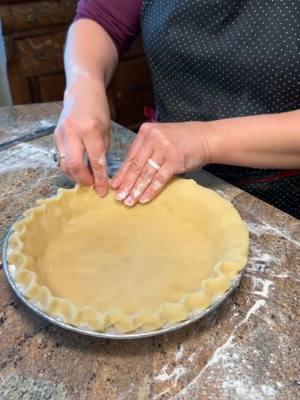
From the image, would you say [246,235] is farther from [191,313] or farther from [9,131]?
[9,131]

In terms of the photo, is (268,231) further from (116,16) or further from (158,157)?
(116,16)

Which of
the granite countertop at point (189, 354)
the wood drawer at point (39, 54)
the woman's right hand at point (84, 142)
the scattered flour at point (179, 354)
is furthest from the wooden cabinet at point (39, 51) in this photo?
the scattered flour at point (179, 354)

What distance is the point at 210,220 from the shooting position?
0.78m

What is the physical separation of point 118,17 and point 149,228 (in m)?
0.59

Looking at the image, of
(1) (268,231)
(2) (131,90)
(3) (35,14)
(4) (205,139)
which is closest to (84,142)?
(4) (205,139)

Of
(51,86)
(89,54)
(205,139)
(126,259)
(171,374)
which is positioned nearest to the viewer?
(171,374)

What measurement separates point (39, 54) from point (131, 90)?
1.67 ft

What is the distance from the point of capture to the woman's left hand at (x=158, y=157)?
2.67ft

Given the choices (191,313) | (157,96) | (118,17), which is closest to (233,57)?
(157,96)

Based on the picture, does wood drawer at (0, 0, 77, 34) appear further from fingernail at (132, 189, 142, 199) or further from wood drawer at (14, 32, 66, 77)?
fingernail at (132, 189, 142, 199)

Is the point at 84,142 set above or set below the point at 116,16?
below

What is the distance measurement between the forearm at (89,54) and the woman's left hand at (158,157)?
258 millimetres

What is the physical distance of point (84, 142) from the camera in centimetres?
86

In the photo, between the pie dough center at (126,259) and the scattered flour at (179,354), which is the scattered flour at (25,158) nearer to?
the pie dough center at (126,259)
